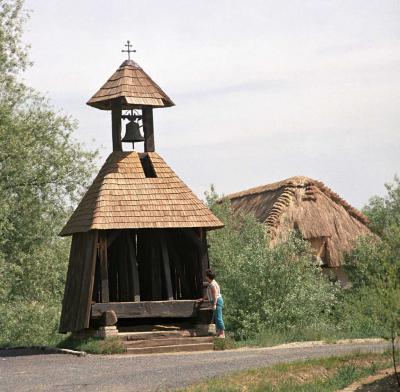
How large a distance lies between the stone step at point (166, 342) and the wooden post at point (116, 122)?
554 cm

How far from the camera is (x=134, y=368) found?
1795 cm

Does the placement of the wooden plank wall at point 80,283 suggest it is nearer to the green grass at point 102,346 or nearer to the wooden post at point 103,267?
the wooden post at point 103,267

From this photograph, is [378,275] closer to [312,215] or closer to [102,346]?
[102,346]

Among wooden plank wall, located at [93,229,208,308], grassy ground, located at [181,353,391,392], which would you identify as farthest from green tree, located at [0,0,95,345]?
grassy ground, located at [181,353,391,392]

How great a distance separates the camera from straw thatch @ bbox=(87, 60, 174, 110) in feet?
83.9

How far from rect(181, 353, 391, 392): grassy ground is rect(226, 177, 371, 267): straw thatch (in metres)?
17.4

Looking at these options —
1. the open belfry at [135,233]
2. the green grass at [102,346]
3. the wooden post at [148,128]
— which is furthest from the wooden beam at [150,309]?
the wooden post at [148,128]

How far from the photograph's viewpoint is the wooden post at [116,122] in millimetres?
25953

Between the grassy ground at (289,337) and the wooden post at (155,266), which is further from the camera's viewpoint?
the wooden post at (155,266)

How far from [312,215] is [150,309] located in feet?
42.8

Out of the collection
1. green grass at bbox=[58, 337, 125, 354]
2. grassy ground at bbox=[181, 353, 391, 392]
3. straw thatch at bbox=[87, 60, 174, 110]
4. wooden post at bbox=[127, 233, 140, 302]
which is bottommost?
grassy ground at bbox=[181, 353, 391, 392]

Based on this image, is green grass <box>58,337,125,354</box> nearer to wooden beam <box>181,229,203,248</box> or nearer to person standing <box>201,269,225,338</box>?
person standing <box>201,269,225,338</box>

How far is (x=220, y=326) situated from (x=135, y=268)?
107 inches

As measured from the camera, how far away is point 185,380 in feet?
50.7
